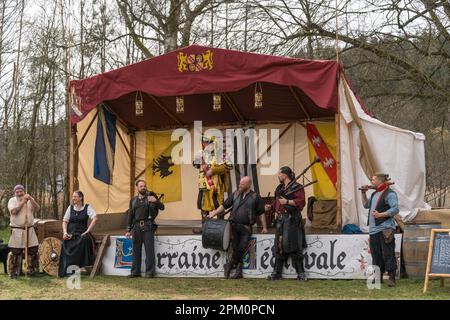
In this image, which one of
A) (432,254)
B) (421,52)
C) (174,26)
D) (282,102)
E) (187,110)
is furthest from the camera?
(174,26)

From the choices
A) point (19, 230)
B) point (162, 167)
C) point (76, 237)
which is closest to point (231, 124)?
point (162, 167)

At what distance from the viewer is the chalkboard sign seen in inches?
258

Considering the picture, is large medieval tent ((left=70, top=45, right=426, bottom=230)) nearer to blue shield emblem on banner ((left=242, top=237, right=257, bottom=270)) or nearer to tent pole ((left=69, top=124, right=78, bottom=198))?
tent pole ((left=69, top=124, right=78, bottom=198))

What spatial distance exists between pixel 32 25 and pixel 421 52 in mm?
14133

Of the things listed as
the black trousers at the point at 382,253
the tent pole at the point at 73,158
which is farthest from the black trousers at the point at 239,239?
the tent pole at the point at 73,158

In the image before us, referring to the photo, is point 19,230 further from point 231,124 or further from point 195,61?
point 231,124

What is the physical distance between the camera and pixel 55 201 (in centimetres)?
2192

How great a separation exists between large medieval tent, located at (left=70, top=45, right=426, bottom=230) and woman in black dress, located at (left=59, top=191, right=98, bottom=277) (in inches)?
44.5

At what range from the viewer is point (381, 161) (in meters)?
8.53

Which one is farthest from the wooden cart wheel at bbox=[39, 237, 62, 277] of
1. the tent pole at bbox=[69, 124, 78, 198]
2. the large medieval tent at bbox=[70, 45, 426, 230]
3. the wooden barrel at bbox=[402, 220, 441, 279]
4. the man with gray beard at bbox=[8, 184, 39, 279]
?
the wooden barrel at bbox=[402, 220, 441, 279]

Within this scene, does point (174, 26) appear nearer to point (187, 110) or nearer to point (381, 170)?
point (187, 110)

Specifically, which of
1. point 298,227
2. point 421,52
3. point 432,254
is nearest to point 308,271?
point 298,227

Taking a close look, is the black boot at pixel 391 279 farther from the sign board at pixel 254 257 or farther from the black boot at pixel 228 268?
the black boot at pixel 228 268

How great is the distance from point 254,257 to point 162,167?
4072mm
